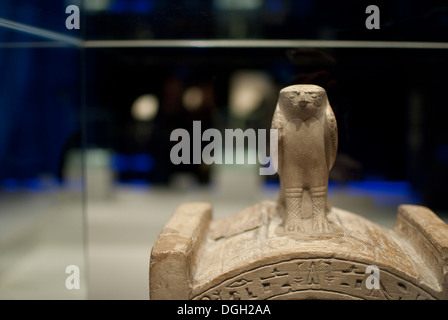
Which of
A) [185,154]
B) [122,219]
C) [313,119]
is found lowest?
[122,219]

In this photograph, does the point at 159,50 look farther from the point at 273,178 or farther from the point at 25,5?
the point at 273,178

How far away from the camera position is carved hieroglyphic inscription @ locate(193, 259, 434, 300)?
2447mm

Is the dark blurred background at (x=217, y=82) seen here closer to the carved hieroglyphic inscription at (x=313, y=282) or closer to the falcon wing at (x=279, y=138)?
the falcon wing at (x=279, y=138)

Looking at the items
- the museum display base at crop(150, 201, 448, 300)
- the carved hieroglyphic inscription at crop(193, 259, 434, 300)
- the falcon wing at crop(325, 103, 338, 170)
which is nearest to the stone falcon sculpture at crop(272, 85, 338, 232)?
the falcon wing at crop(325, 103, 338, 170)

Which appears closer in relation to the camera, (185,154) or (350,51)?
(350,51)

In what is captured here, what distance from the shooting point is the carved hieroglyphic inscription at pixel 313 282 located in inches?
96.3

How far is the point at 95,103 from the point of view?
4402mm

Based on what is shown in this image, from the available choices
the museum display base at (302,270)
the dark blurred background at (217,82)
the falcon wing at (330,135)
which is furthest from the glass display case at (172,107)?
the museum display base at (302,270)

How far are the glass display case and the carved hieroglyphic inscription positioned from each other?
3.88 feet

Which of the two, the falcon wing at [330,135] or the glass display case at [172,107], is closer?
the falcon wing at [330,135]

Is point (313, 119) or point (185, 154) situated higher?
point (313, 119)

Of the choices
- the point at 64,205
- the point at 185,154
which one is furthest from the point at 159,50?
the point at 64,205

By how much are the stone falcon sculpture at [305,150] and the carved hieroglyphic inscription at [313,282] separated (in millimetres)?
371

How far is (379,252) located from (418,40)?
1774 mm
